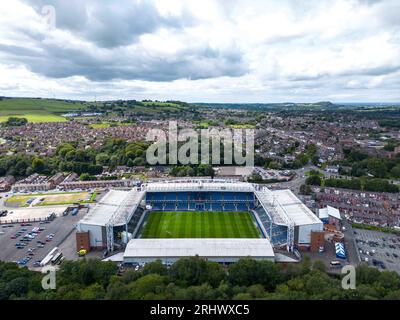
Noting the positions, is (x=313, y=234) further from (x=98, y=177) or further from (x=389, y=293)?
(x=98, y=177)

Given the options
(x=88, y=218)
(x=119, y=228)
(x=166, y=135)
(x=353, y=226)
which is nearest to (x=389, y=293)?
(x=353, y=226)

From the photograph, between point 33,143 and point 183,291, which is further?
point 33,143

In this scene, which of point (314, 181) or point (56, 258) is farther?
point (314, 181)

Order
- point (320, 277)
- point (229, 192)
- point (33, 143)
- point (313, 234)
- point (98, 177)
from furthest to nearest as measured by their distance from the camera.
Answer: point (33, 143)
point (98, 177)
point (229, 192)
point (313, 234)
point (320, 277)

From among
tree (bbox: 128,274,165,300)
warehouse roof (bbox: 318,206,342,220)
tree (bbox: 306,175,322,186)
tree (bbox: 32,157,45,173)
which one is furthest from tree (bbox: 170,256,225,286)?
tree (bbox: 32,157,45,173)

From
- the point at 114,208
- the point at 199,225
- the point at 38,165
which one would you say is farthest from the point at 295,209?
the point at 38,165

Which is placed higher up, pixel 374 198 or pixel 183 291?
pixel 183 291

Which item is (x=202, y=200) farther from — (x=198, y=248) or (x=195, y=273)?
(x=195, y=273)
